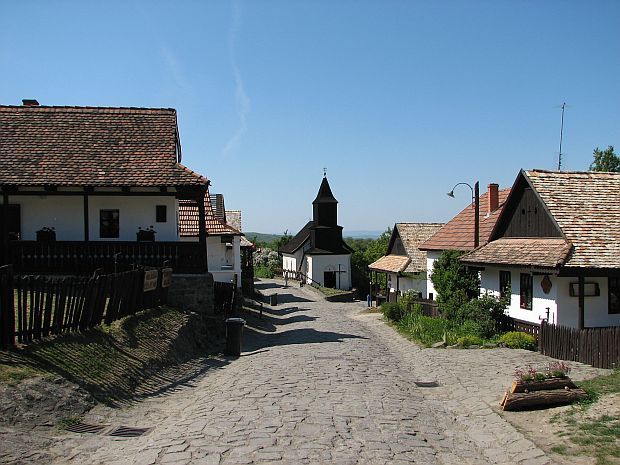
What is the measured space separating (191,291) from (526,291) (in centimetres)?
1185

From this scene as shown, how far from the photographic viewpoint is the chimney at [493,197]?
30.6 metres

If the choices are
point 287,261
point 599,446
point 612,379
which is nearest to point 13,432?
point 599,446

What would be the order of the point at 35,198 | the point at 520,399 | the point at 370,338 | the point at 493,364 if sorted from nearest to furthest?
the point at 520,399
the point at 493,364
the point at 35,198
the point at 370,338

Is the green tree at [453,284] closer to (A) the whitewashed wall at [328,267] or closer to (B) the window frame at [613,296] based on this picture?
(B) the window frame at [613,296]

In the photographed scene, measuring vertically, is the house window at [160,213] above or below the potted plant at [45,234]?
above

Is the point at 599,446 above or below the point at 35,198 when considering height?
below

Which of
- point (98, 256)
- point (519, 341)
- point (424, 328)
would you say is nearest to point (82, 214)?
point (98, 256)

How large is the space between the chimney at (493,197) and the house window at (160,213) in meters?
17.2

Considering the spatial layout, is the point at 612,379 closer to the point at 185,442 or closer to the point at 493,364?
the point at 493,364

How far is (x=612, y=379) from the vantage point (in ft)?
39.7

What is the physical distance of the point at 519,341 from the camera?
18500mm

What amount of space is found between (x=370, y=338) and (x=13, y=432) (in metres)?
16.5

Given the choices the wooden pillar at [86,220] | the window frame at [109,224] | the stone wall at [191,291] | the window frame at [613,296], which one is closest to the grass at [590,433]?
the window frame at [613,296]

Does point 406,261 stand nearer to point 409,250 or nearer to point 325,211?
point 409,250
